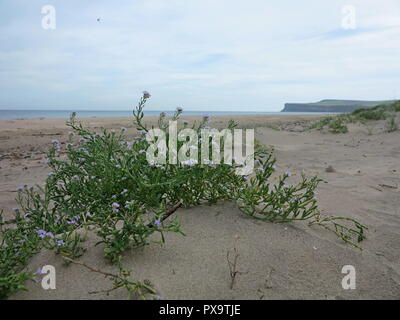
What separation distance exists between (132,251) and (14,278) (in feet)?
1.93

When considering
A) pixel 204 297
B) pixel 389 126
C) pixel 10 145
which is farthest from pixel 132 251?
pixel 389 126

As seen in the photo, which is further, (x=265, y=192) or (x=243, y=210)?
(x=243, y=210)

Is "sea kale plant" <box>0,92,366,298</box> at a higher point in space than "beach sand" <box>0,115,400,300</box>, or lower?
higher

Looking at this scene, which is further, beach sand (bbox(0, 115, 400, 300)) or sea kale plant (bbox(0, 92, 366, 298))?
sea kale plant (bbox(0, 92, 366, 298))

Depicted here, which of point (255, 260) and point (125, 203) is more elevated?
point (125, 203)

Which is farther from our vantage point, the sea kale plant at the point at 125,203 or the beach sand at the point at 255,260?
the sea kale plant at the point at 125,203

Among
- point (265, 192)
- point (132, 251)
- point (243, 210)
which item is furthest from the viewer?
point (243, 210)

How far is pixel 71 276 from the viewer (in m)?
1.79

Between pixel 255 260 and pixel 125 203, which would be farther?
pixel 125 203

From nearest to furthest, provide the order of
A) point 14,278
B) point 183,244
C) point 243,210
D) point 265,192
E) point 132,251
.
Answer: point 14,278 < point 132,251 < point 183,244 < point 265,192 < point 243,210

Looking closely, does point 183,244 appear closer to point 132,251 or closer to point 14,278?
point 132,251

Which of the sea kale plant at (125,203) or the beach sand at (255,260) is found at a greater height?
the sea kale plant at (125,203)
